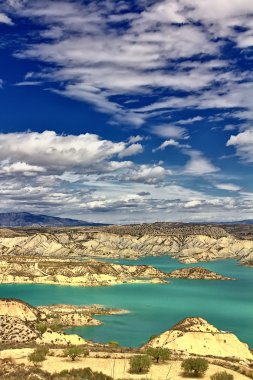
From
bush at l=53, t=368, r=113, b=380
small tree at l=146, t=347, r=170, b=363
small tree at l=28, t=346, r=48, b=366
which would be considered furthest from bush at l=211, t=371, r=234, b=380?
small tree at l=28, t=346, r=48, b=366

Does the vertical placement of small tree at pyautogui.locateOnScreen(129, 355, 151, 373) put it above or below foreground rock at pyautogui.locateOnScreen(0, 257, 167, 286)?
above

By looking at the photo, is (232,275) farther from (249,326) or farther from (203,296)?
(249,326)

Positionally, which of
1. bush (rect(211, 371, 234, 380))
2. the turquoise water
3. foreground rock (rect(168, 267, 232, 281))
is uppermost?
bush (rect(211, 371, 234, 380))

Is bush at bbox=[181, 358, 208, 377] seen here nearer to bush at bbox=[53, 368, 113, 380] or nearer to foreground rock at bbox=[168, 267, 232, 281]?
bush at bbox=[53, 368, 113, 380]

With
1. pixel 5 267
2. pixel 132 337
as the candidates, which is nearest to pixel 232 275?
pixel 5 267

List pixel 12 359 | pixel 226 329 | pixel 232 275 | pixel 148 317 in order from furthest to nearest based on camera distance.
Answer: pixel 232 275 < pixel 148 317 < pixel 226 329 < pixel 12 359

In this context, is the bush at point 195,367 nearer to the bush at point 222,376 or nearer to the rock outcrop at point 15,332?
the bush at point 222,376

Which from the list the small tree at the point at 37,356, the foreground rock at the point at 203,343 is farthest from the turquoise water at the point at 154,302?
the small tree at the point at 37,356
